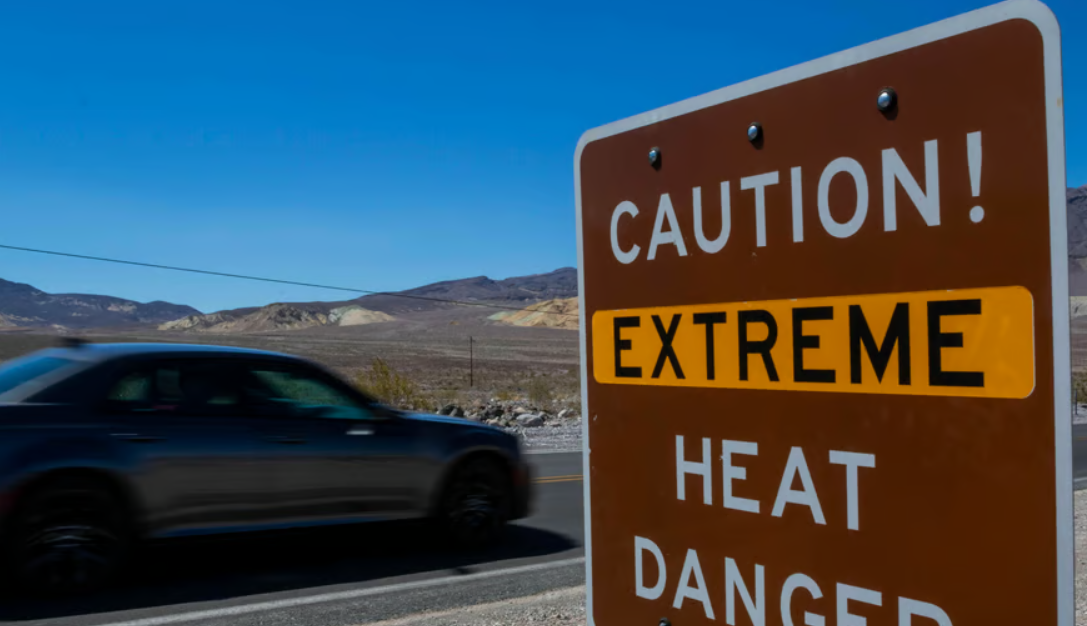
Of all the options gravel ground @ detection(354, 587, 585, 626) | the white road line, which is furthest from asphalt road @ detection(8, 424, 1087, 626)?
gravel ground @ detection(354, 587, 585, 626)

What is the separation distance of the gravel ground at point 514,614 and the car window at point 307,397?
6.85ft

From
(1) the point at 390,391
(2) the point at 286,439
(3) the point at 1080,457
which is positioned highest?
(2) the point at 286,439

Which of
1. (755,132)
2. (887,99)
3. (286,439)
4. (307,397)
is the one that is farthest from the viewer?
(307,397)

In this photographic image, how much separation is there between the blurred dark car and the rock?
12617 millimetres

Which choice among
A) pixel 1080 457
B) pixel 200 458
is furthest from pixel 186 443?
pixel 1080 457

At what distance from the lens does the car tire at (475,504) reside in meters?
7.68

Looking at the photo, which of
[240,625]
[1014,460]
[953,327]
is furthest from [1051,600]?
[240,625]

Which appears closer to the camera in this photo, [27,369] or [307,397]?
[27,369]

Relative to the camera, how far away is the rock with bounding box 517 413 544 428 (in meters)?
20.7

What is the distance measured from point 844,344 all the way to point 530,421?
64.7ft

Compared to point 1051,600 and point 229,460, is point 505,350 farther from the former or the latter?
point 1051,600

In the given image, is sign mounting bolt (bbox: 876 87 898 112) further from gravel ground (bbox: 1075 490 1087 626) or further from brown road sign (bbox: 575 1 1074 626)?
gravel ground (bbox: 1075 490 1087 626)

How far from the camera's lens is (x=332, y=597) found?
619 centimetres

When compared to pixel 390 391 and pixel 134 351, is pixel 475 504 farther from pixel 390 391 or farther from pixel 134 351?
pixel 390 391
